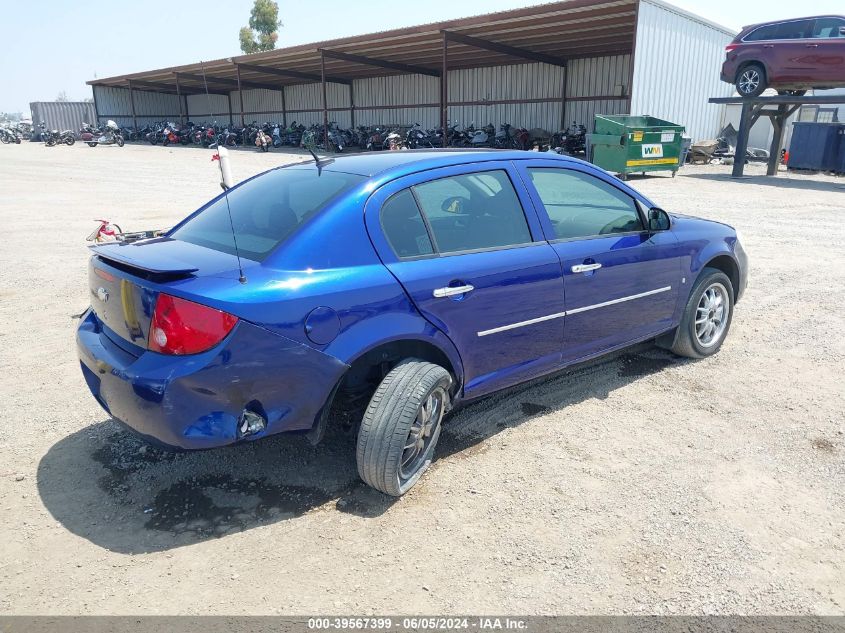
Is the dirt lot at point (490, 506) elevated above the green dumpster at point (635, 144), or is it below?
below

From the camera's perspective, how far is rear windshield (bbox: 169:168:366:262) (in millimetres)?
2971

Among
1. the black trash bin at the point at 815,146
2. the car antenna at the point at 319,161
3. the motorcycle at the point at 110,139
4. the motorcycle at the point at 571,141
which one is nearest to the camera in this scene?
the car antenna at the point at 319,161

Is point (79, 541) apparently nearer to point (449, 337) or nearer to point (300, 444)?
point (300, 444)

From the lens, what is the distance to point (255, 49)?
65.4 metres

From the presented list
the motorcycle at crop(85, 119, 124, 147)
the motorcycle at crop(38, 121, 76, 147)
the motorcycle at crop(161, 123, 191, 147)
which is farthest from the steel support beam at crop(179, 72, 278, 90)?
the motorcycle at crop(38, 121, 76, 147)

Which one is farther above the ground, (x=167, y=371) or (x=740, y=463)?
(x=167, y=371)

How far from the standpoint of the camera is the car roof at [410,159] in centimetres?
323

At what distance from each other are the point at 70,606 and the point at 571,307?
2777mm

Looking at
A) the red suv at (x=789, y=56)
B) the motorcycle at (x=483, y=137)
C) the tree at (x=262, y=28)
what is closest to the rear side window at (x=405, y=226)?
the red suv at (x=789, y=56)

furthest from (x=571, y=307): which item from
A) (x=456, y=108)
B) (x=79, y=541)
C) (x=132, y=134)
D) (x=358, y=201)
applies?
(x=132, y=134)

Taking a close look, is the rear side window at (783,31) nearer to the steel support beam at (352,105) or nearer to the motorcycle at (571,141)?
the motorcycle at (571,141)

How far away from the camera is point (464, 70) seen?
31.5 meters

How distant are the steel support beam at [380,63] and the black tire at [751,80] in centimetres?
1693

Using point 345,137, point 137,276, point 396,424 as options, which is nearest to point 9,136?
point 345,137
